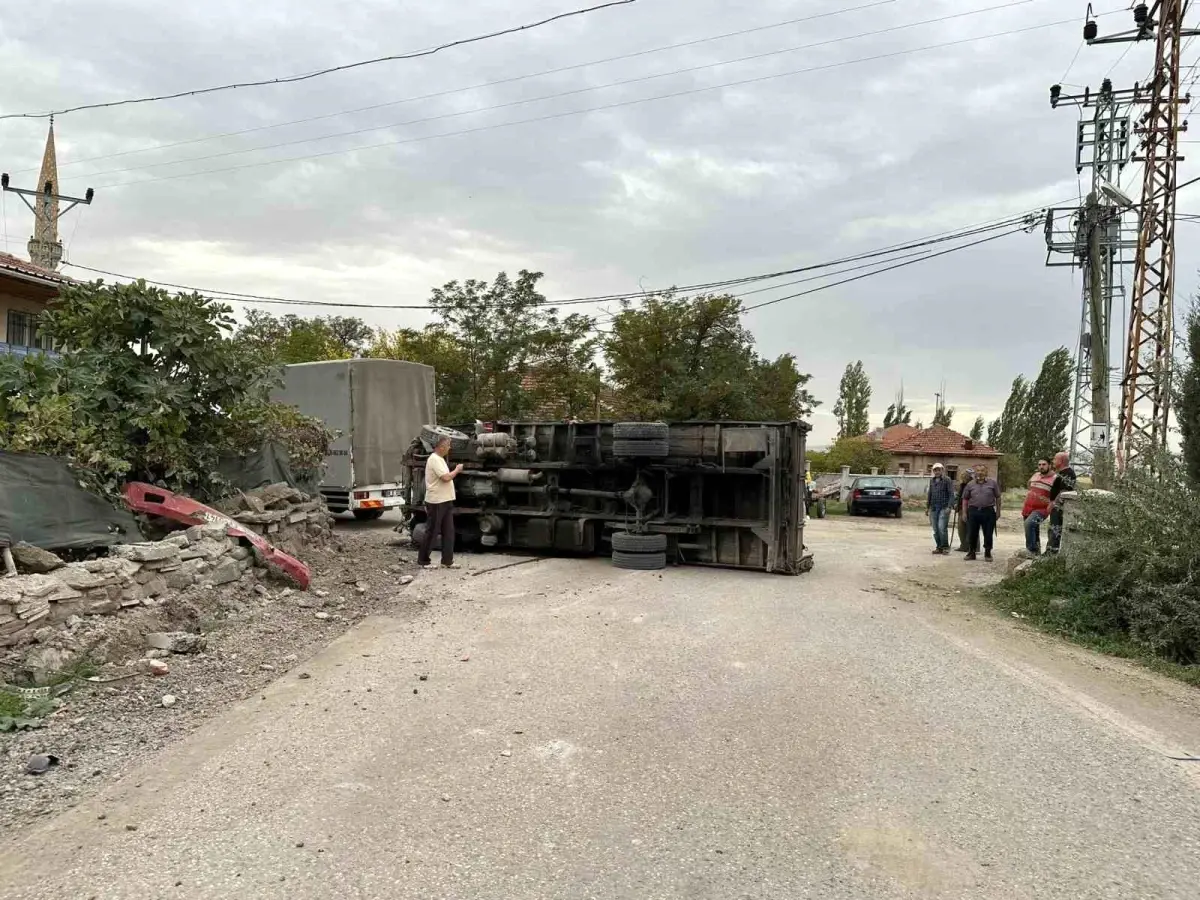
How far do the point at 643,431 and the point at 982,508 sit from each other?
689 centimetres

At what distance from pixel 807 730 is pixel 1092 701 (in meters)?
2.48

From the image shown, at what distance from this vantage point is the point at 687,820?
11.9 ft

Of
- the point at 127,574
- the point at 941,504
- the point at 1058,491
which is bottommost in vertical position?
the point at 127,574

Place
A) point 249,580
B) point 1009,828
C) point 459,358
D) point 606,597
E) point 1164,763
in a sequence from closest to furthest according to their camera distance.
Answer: point 1009,828 < point 1164,763 < point 249,580 < point 606,597 < point 459,358

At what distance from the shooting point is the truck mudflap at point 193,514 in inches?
301

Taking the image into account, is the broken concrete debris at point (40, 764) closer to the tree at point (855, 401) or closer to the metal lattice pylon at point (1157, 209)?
the metal lattice pylon at point (1157, 209)

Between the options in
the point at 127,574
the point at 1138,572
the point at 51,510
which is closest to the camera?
the point at 127,574

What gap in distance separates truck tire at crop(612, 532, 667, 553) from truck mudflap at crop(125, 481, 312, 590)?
4.31 meters

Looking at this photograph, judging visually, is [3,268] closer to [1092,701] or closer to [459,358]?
[459,358]

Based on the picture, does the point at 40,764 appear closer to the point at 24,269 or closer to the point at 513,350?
the point at 24,269

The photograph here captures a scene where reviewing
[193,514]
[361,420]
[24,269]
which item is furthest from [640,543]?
[24,269]

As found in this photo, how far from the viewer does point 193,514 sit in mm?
7883

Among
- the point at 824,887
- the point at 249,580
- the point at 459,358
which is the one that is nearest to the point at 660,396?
the point at 459,358

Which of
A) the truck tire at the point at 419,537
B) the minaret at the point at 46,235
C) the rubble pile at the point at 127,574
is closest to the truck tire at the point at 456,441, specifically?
the truck tire at the point at 419,537
